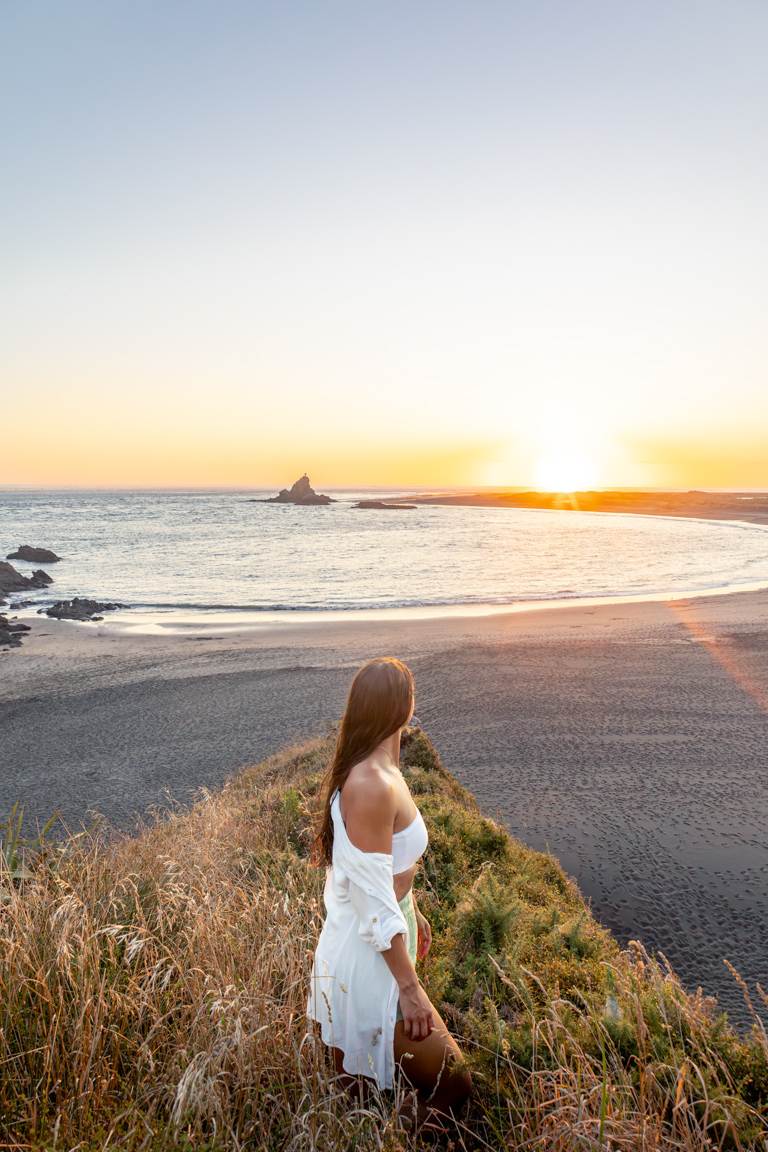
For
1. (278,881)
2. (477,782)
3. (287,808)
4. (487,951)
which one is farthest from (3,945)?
(477,782)

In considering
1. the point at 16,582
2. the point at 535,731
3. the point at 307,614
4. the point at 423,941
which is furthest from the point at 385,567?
the point at 423,941

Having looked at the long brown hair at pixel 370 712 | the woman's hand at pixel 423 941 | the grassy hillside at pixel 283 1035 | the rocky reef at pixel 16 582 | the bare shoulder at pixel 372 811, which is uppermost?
the long brown hair at pixel 370 712

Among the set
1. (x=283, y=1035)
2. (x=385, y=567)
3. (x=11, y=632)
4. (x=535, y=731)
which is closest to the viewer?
(x=283, y=1035)

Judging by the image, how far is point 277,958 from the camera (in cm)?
413

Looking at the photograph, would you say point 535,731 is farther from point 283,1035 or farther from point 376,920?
point 376,920

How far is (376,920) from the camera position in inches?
114

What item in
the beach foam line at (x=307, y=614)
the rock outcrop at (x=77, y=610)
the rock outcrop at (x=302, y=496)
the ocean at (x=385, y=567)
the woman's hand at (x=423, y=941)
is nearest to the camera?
the woman's hand at (x=423, y=941)

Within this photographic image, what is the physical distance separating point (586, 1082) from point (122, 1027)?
2.19 meters

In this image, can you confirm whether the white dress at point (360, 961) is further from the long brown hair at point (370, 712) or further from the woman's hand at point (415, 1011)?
the long brown hair at point (370, 712)

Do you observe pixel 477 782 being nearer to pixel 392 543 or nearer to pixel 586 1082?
pixel 586 1082

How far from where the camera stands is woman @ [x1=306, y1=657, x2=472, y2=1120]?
9.55 feet

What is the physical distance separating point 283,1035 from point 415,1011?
921mm

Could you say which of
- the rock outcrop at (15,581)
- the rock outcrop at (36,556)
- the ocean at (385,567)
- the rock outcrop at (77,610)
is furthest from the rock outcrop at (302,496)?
the rock outcrop at (77,610)

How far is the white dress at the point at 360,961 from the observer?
2.89 meters
